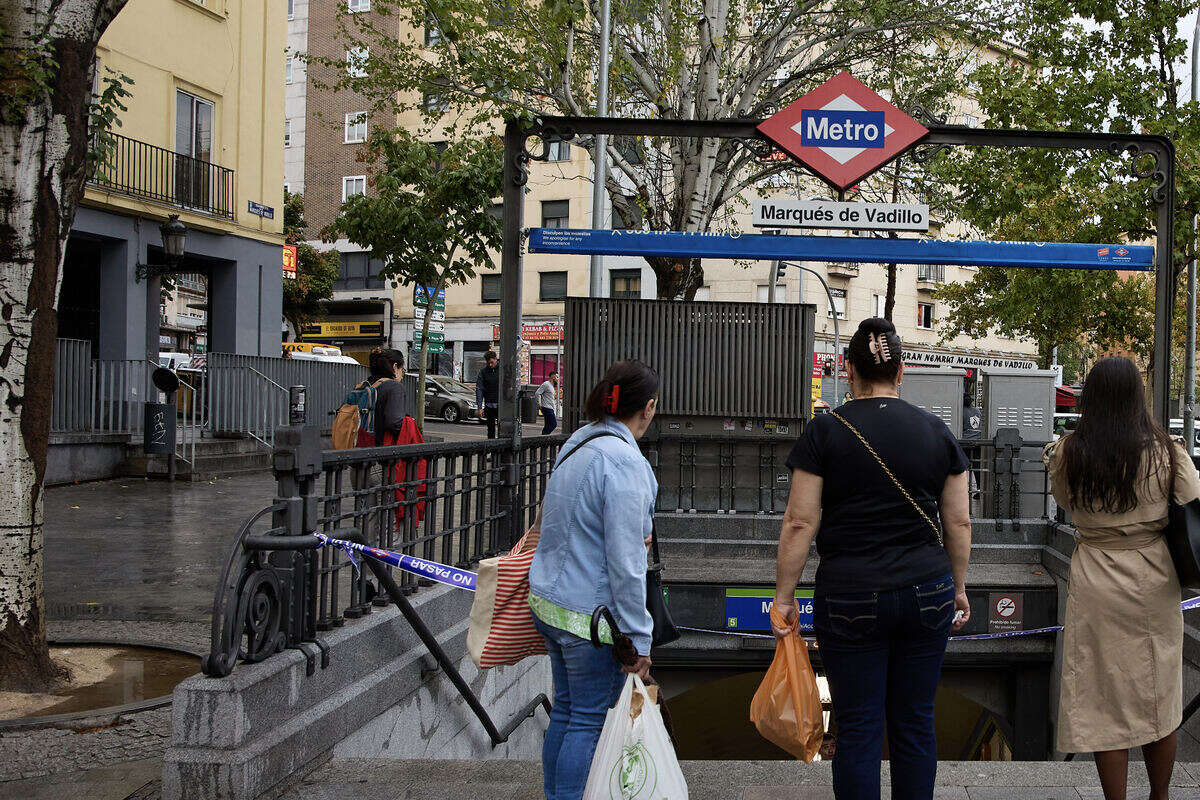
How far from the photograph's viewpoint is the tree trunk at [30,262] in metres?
5.11

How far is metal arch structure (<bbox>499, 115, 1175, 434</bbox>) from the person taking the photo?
754 centimetres

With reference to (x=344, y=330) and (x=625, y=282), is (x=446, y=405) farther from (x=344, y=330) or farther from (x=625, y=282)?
(x=344, y=330)

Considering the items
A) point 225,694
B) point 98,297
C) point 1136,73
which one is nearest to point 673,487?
point 225,694

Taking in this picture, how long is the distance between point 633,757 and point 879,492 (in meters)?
1.12

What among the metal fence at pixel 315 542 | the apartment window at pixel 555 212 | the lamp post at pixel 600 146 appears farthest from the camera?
the apartment window at pixel 555 212

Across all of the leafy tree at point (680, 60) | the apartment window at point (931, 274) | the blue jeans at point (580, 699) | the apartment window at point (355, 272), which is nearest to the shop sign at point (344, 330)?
the apartment window at point (355, 272)

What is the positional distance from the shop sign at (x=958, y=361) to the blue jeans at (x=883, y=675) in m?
12.5

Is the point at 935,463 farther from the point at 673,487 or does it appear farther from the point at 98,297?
the point at 98,297

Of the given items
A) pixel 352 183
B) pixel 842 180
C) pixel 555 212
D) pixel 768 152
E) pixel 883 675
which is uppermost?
pixel 352 183

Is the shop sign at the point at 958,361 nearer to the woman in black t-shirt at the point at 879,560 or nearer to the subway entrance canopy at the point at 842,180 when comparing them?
the subway entrance canopy at the point at 842,180

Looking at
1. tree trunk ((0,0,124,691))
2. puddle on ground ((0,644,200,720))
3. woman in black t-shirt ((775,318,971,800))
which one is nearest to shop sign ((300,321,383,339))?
puddle on ground ((0,644,200,720))

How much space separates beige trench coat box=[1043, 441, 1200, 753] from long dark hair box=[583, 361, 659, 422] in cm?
164

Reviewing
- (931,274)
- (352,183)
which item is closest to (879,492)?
(352,183)

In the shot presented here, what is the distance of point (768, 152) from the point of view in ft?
25.7
